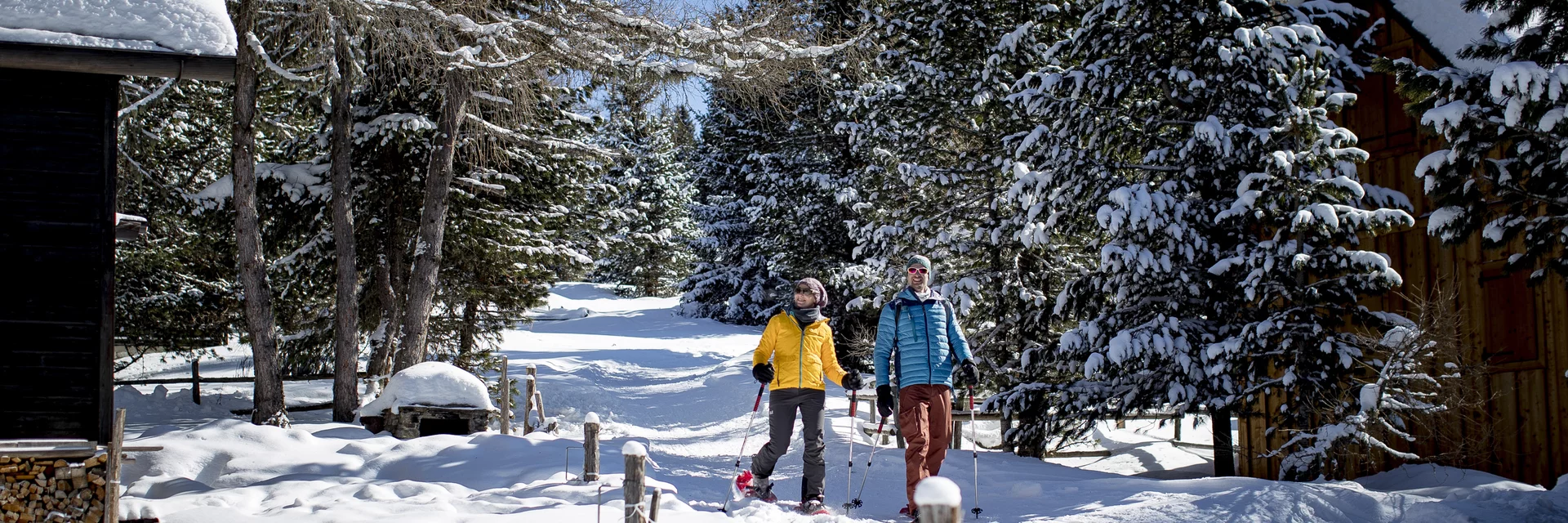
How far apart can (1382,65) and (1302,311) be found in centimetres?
233

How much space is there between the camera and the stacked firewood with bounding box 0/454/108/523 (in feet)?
21.7

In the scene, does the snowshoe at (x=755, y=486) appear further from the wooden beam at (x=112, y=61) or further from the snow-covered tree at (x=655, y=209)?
the snow-covered tree at (x=655, y=209)

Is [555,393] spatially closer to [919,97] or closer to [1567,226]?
[919,97]

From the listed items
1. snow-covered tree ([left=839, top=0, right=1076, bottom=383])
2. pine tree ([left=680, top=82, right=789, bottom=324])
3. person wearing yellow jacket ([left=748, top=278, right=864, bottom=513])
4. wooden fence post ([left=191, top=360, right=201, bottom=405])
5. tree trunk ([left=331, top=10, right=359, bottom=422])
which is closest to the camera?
person wearing yellow jacket ([left=748, top=278, right=864, bottom=513])

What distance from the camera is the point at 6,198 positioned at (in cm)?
688

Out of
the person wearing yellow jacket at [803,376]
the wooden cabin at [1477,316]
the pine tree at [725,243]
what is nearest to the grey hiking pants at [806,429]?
the person wearing yellow jacket at [803,376]

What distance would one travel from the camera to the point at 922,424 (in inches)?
284

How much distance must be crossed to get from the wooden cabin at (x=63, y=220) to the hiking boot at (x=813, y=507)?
486 cm

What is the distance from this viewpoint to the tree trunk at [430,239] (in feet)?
45.8

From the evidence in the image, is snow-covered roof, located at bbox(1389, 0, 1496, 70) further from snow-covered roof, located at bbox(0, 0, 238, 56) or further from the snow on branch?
the snow on branch

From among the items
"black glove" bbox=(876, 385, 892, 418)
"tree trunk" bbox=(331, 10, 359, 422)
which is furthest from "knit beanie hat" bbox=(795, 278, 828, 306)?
"tree trunk" bbox=(331, 10, 359, 422)

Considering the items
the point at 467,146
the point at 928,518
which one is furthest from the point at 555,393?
the point at 928,518

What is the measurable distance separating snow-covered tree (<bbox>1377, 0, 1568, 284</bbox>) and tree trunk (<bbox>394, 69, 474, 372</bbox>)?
1111 cm

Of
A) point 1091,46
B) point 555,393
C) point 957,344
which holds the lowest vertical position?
point 555,393
